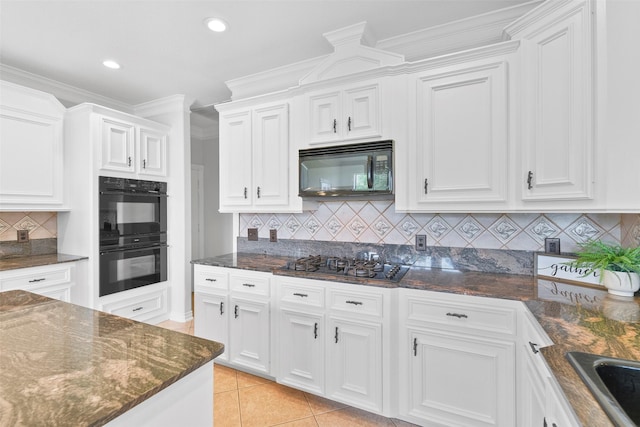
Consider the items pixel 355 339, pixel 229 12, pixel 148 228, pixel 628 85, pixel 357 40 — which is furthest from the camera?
pixel 148 228

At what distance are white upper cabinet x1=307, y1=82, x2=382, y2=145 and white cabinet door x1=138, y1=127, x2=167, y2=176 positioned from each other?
2.07 metres

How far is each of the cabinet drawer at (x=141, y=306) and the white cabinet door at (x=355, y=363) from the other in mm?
2344

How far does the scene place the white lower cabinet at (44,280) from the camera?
7.73 ft

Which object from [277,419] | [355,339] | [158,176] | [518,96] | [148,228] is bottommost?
[277,419]

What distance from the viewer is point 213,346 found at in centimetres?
98

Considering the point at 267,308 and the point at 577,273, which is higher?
the point at 577,273

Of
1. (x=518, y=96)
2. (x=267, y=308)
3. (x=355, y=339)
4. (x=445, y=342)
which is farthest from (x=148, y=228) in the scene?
(x=518, y=96)

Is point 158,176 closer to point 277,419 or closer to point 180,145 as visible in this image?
point 180,145

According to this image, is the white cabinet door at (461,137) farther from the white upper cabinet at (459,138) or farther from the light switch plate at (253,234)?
the light switch plate at (253,234)

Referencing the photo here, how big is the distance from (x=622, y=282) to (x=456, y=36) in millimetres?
1834

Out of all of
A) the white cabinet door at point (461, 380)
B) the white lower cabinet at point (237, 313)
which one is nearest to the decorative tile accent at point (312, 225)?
the white lower cabinet at point (237, 313)

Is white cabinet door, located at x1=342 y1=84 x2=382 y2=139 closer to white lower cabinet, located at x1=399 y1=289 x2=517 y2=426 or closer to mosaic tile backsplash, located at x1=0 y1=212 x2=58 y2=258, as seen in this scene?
white lower cabinet, located at x1=399 y1=289 x2=517 y2=426

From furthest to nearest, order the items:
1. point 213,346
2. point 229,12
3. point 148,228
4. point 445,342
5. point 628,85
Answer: point 148,228 < point 229,12 < point 445,342 < point 628,85 < point 213,346

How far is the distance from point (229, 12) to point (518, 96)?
1884mm
